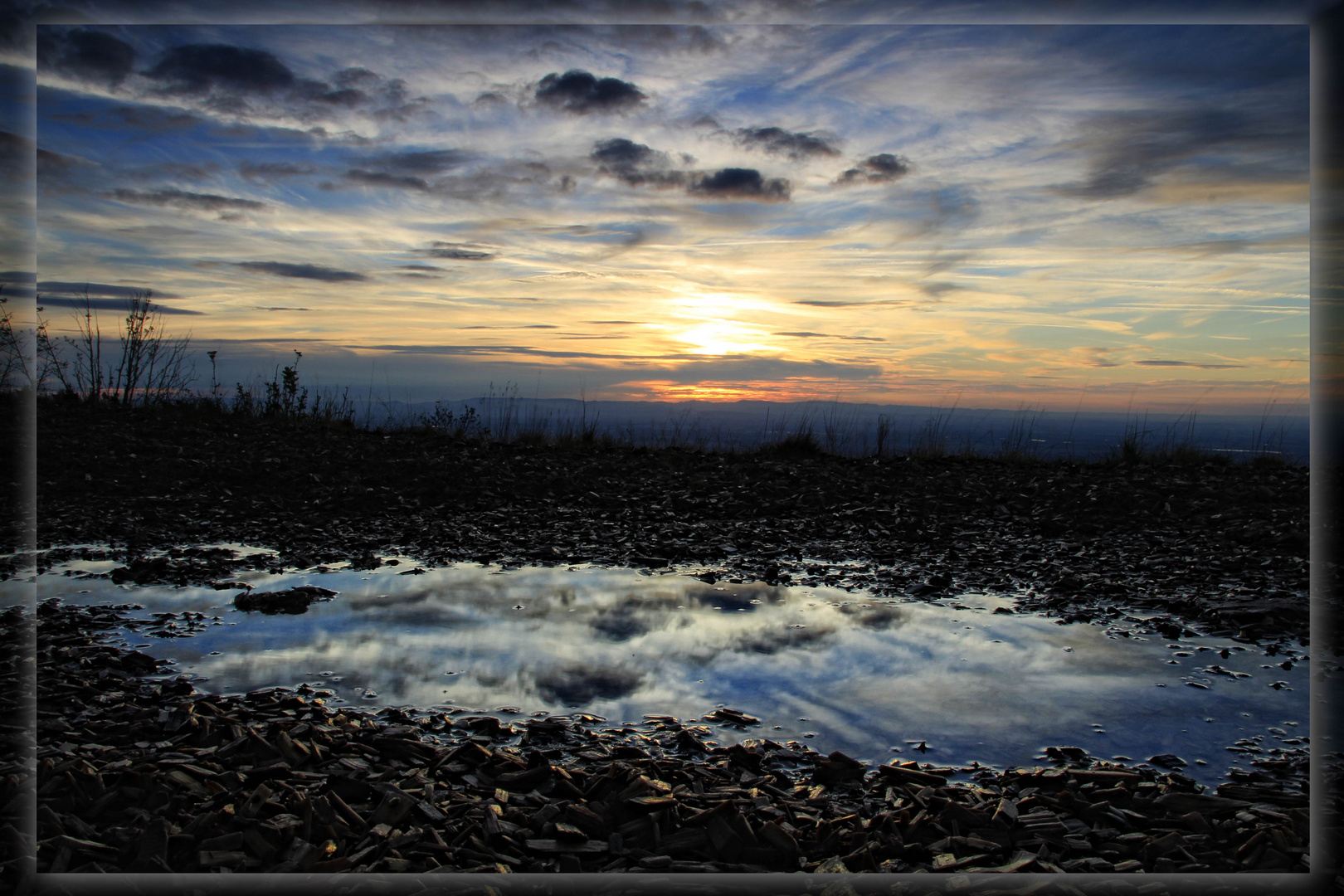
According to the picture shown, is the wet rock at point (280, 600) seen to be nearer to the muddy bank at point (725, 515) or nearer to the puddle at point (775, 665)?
the puddle at point (775, 665)

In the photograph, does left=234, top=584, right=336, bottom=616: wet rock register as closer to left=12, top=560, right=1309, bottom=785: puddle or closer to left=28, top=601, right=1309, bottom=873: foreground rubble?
left=12, top=560, right=1309, bottom=785: puddle

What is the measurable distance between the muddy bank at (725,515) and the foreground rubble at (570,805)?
2096 mm

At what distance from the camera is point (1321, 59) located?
1999mm

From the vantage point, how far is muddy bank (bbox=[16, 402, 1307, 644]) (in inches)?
179

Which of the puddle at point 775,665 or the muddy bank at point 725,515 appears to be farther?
the muddy bank at point 725,515

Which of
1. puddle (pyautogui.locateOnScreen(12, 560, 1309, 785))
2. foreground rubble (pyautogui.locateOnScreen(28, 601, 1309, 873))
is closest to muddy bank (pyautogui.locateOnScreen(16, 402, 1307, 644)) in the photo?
puddle (pyautogui.locateOnScreen(12, 560, 1309, 785))

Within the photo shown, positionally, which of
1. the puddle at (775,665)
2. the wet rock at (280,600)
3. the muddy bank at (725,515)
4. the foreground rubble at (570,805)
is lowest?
the foreground rubble at (570,805)

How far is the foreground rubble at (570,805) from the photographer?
179 cm

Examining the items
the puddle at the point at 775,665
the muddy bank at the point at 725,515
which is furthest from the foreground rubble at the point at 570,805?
the muddy bank at the point at 725,515

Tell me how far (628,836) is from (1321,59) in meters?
2.78

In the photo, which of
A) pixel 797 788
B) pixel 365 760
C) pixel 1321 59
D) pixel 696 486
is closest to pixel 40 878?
pixel 365 760

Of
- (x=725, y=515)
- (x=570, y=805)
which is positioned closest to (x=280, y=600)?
(x=570, y=805)

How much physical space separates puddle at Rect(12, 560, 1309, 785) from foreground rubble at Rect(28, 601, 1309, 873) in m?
0.18

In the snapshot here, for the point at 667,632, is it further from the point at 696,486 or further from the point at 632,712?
the point at 696,486
